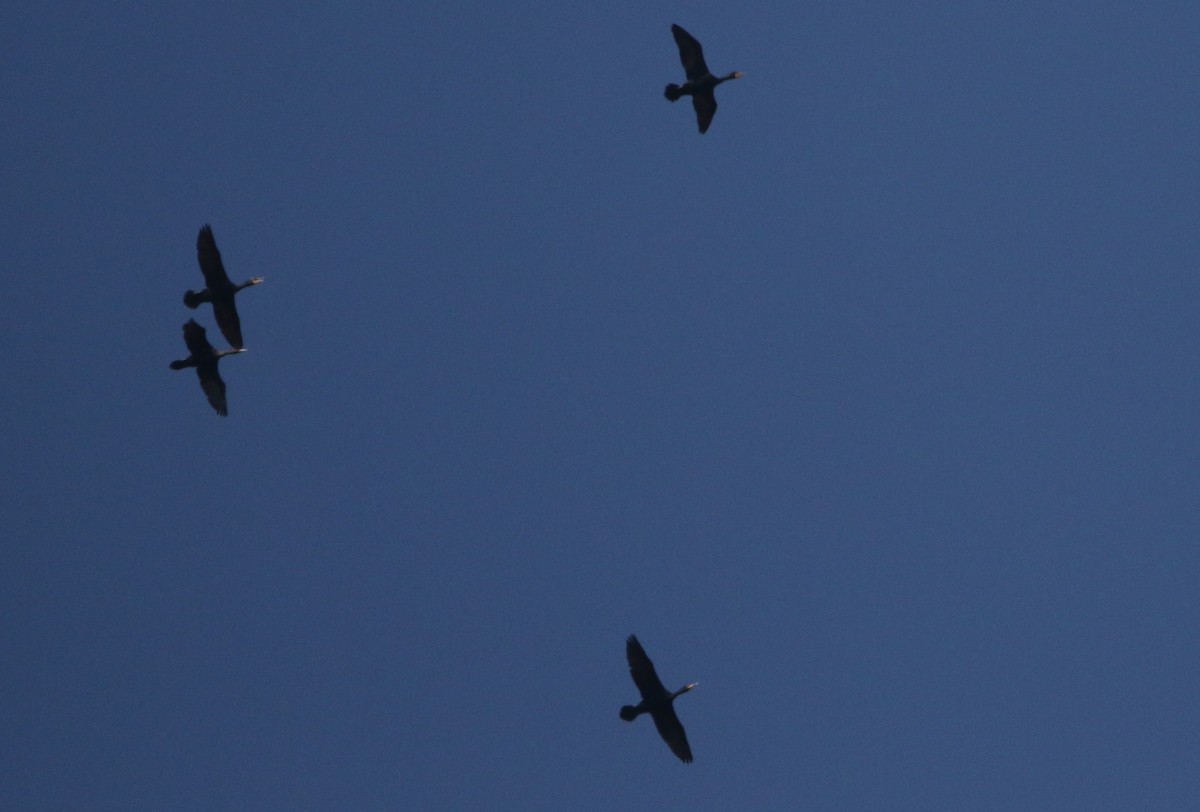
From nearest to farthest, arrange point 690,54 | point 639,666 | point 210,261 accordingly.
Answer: point 639,666 → point 210,261 → point 690,54

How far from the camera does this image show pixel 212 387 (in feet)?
160

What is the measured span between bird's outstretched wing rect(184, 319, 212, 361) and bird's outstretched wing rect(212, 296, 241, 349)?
1.83 ft

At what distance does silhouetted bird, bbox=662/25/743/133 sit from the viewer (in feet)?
167

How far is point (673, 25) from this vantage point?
50.8 metres

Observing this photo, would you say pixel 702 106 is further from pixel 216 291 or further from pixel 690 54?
pixel 216 291

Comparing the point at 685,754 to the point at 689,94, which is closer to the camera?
the point at 685,754

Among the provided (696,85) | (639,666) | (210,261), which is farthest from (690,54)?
(639,666)

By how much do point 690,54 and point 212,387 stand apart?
613 inches

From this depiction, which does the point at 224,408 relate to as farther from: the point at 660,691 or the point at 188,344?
the point at 660,691

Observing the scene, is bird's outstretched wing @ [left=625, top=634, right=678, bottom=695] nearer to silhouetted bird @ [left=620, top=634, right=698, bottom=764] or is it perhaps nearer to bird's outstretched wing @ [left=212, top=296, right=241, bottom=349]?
silhouetted bird @ [left=620, top=634, right=698, bottom=764]

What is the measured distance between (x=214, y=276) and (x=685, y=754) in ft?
54.8

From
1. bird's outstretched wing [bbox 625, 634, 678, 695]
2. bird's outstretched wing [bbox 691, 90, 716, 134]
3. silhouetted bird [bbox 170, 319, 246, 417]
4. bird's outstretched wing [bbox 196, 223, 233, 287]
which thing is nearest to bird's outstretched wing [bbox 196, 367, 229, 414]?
silhouetted bird [bbox 170, 319, 246, 417]

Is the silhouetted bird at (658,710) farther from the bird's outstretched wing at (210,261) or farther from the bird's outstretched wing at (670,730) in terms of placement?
the bird's outstretched wing at (210,261)

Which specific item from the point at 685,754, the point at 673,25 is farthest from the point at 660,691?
the point at 673,25
